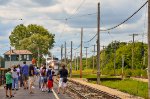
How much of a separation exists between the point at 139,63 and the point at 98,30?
69146 mm

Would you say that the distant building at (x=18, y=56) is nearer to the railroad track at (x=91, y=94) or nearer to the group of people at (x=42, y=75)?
the railroad track at (x=91, y=94)

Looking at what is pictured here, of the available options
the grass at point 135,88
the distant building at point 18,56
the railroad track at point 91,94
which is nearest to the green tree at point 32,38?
the distant building at point 18,56

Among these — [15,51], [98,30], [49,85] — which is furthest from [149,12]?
[15,51]

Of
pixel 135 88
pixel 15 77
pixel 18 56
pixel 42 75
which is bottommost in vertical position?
pixel 135 88

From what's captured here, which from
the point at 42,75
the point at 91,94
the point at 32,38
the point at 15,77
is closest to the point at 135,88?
the point at 91,94

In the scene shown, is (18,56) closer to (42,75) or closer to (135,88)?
(135,88)

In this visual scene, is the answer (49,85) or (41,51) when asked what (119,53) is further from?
(49,85)

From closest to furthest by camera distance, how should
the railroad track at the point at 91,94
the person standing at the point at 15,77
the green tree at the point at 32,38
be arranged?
the railroad track at the point at 91,94, the person standing at the point at 15,77, the green tree at the point at 32,38

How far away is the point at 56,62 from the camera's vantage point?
328ft

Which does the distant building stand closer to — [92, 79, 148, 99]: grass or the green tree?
the green tree

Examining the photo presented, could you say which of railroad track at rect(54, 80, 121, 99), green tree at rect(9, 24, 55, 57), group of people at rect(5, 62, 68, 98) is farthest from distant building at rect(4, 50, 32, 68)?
group of people at rect(5, 62, 68, 98)

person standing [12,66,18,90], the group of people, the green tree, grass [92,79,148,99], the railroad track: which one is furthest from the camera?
the green tree

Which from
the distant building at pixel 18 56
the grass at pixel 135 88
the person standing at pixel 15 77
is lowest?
the grass at pixel 135 88

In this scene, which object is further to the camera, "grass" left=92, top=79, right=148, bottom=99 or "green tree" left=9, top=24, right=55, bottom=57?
"green tree" left=9, top=24, right=55, bottom=57
